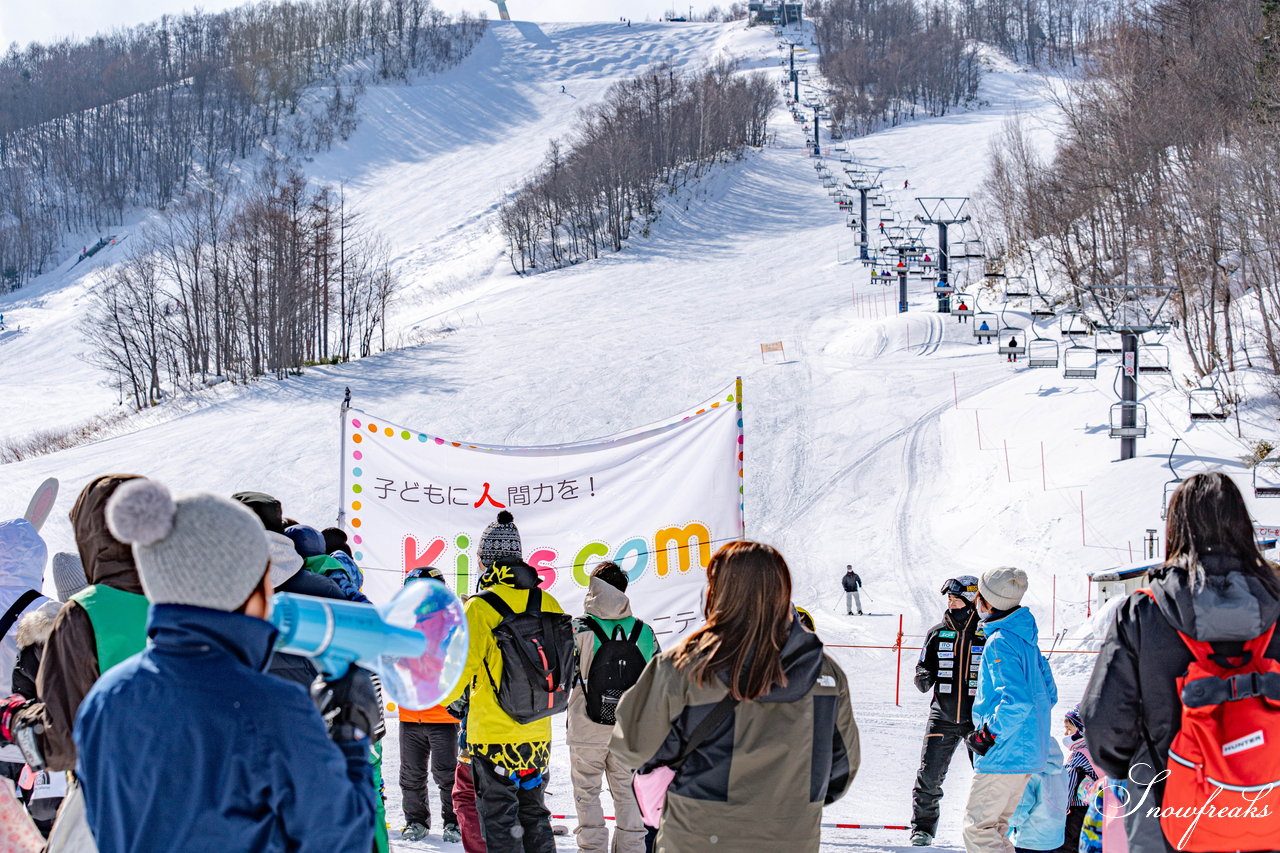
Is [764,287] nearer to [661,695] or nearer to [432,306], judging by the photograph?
[432,306]

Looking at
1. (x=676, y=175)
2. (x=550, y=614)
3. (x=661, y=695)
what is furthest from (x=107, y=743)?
(x=676, y=175)

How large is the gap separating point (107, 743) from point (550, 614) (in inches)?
93.7

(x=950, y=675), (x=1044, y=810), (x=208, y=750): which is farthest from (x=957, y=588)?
(x=208, y=750)

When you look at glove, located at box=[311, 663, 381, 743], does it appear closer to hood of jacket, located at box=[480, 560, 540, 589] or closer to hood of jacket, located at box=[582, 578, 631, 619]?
hood of jacket, located at box=[480, 560, 540, 589]

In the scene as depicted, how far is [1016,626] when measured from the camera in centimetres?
457

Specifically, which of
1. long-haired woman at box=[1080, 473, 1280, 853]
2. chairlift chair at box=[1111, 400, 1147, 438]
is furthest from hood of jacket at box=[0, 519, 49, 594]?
chairlift chair at box=[1111, 400, 1147, 438]

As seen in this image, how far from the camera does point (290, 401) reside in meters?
28.3

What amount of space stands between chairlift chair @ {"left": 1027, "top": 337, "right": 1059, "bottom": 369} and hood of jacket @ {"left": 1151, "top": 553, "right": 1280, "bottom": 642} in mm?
22645

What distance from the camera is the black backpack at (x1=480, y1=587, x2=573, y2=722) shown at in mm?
4242

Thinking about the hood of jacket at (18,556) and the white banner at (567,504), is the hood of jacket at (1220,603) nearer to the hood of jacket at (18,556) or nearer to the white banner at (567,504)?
the hood of jacket at (18,556)

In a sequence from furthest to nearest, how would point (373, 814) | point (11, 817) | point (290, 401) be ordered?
point (290, 401) < point (11, 817) < point (373, 814)

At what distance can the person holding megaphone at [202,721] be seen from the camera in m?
1.96

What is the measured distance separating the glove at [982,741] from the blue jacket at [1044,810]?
0.23 m

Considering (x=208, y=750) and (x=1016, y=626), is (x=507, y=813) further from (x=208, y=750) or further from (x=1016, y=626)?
(x=208, y=750)
